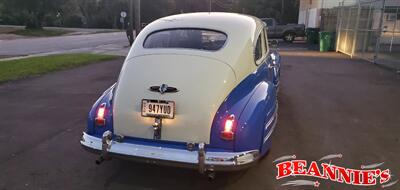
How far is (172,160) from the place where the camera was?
383 centimetres

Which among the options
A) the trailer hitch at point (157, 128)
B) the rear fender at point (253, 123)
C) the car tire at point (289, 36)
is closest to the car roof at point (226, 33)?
the rear fender at point (253, 123)

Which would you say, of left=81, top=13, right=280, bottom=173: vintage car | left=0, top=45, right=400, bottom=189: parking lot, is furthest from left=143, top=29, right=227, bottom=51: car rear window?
left=0, top=45, right=400, bottom=189: parking lot

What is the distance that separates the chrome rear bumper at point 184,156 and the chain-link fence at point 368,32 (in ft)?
38.6

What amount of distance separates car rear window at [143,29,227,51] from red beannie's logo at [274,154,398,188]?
1703 millimetres

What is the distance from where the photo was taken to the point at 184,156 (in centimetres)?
384

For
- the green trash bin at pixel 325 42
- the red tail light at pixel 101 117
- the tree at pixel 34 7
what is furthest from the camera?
the tree at pixel 34 7

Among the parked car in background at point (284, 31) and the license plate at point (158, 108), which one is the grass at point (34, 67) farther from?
the parked car in background at point (284, 31)

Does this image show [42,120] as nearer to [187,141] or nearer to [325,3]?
[187,141]

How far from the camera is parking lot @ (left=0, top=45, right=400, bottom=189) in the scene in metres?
4.40

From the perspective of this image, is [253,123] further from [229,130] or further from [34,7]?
[34,7]

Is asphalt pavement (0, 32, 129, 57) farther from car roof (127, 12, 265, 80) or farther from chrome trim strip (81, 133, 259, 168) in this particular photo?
chrome trim strip (81, 133, 259, 168)

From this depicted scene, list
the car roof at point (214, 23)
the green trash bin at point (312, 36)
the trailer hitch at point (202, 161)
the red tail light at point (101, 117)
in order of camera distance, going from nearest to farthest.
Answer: the trailer hitch at point (202, 161)
the red tail light at point (101, 117)
the car roof at point (214, 23)
the green trash bin at point (312, 36)

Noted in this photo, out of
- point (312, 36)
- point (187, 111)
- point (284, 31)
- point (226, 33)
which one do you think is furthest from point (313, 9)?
point (187, 111)

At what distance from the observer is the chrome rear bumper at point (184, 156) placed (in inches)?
149
